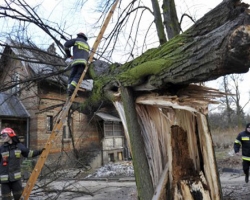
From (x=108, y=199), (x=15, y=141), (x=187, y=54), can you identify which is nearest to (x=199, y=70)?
(x=187, y=54)

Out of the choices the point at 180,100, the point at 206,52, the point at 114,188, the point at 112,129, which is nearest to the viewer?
the point at 206,52

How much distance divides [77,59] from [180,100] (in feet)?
8.80

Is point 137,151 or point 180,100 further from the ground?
point 180,100

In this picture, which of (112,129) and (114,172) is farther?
(112,129)

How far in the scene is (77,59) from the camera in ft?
15.3

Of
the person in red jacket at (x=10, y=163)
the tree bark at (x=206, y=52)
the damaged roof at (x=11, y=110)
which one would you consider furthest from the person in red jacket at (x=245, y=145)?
the damaged roof at (x=11, y=110)

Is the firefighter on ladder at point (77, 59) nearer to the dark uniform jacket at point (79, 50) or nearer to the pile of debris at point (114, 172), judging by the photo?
the dark uniform jacket at point (79, 50)

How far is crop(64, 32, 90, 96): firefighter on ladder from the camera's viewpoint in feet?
14.9

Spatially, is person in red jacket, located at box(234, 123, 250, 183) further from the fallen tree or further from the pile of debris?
the pile of debris

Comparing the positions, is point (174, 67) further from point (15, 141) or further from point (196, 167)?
point (15, 141)

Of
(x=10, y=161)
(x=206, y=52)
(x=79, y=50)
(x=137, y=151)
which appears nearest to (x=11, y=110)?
(x=10, y=161)

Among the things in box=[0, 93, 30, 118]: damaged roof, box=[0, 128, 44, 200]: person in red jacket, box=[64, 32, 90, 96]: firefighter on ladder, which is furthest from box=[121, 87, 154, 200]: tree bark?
box=[0, 93, 30, 118]: damaged roof

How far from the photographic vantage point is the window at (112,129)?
1978cm

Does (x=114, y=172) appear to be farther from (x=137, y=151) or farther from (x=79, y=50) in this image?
(x=137, y=151)
